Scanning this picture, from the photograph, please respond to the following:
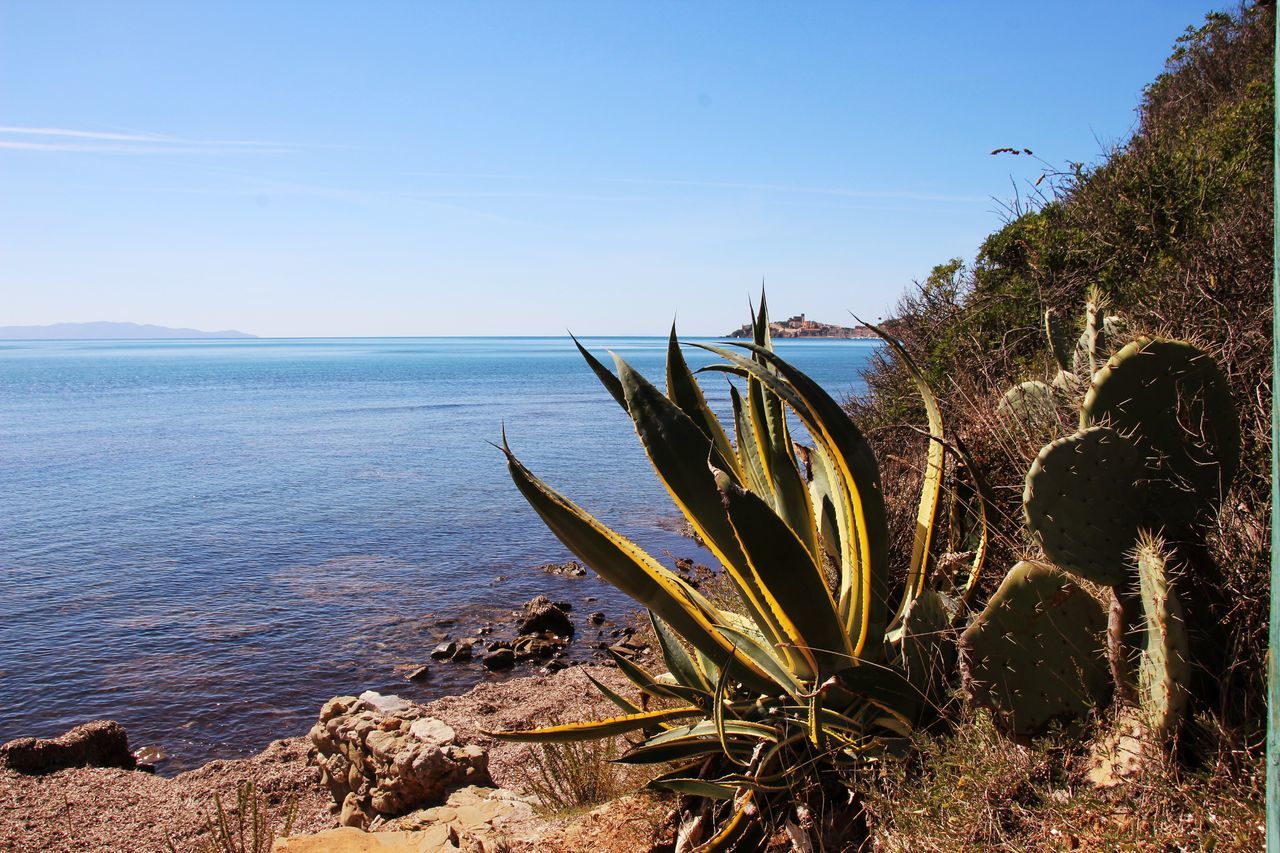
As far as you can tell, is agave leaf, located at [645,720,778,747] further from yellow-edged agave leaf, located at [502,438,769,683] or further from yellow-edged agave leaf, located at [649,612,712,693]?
yellow-edged agave leaf, located at [649,612,712,693]

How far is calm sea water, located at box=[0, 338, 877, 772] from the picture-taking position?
954cm

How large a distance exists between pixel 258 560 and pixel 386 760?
433 inches

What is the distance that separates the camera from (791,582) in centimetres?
285

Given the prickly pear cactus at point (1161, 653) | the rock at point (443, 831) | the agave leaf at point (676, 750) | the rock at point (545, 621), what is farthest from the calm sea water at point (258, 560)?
the prickly pear cactus at point (1161, 653)

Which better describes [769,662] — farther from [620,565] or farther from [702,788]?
[620,565]

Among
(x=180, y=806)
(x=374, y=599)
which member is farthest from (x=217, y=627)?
(x=180, y=806)

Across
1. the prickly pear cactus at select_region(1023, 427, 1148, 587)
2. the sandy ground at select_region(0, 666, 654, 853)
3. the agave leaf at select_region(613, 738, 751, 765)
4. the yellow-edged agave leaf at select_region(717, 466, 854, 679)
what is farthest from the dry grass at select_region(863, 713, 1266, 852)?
the sandy ground at select_region(0, 666, 654, 853)

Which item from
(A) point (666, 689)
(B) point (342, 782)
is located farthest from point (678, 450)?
(B) point (342, 782)

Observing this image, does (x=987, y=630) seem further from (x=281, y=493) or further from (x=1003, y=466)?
(x=281, y=493)

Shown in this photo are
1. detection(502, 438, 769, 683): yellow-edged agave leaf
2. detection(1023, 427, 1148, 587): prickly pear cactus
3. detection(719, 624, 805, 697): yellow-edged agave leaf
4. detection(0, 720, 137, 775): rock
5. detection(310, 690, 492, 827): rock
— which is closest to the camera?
detection(1023, 427, 1148, 587): prickly pear cactus

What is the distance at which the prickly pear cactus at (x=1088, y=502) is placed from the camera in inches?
101

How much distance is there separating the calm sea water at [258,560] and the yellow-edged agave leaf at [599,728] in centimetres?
595

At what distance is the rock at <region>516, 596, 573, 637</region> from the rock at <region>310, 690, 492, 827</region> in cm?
442

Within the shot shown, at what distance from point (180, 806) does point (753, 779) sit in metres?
5.20
